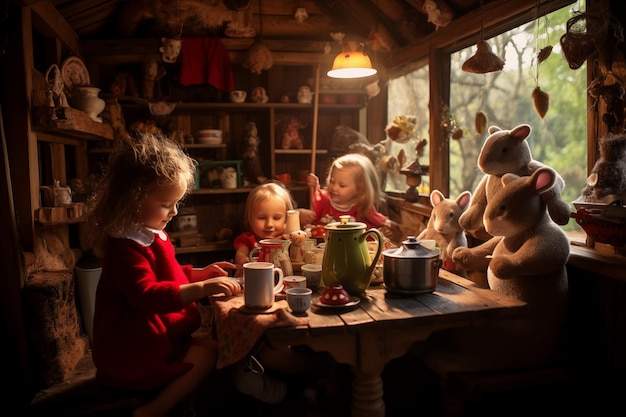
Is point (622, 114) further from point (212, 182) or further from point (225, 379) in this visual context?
point (212, 182)

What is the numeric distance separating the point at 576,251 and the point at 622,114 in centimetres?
59

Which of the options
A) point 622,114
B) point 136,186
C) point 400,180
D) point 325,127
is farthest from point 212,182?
point 622,114

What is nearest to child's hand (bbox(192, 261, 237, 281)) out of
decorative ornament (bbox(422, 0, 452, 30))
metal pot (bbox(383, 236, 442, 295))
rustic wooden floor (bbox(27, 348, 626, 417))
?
rustic wooden floor (bbox(27, 348, 626, 417))

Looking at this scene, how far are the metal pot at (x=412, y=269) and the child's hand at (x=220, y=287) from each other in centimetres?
59

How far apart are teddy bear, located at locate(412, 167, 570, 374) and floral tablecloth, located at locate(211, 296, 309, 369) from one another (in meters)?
0.79

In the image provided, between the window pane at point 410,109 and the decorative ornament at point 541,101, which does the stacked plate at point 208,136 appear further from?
the decorative ornament at point 541,101

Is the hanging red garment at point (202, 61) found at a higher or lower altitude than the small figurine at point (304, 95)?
higher

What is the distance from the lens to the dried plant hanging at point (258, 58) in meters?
4.24

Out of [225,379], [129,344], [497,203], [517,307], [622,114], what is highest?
[622,114]

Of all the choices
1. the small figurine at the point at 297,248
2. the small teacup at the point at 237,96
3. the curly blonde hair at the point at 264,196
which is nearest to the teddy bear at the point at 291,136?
the small teacup at the point at 237,96

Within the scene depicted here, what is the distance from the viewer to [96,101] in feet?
11.6

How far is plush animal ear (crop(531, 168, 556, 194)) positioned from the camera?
6.23ft

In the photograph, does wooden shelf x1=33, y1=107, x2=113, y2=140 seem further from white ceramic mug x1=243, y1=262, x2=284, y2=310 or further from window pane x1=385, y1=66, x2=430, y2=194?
window pane x1=385, y1=66, x2=430, y2=194

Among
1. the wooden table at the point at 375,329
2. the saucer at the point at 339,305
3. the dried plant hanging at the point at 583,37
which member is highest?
the dried plant hanging at the point at 583,37
